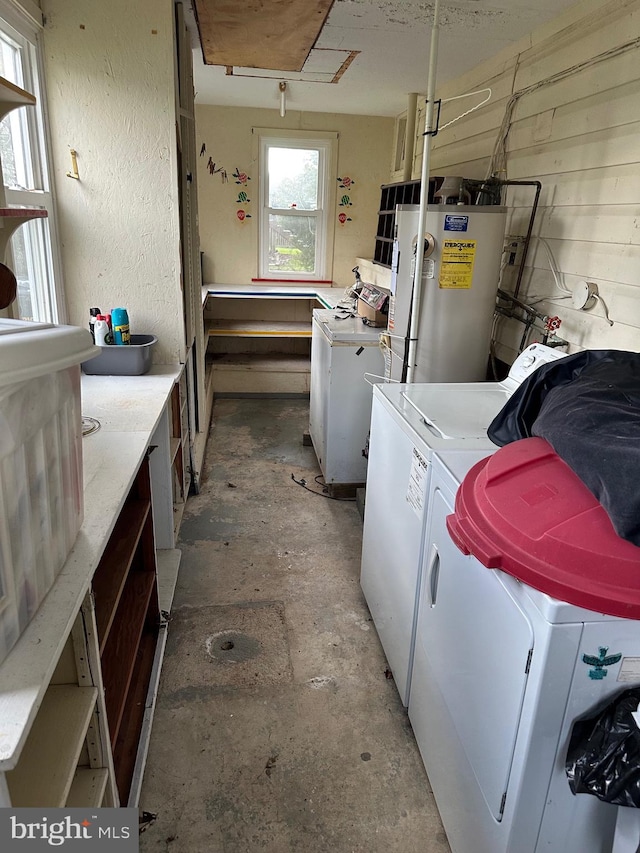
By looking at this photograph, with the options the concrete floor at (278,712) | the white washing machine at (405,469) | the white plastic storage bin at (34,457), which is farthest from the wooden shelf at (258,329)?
the white plastic storage bin at (34,457)

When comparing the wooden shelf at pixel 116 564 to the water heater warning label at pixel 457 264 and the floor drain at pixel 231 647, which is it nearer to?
the floor drain at pixel 231 647

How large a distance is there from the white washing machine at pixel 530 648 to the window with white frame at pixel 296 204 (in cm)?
462

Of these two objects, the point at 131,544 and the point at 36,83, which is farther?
the point at 36,83

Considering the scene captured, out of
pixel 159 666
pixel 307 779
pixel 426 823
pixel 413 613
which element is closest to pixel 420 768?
pixel 426 823

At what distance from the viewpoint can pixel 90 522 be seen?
1361 mm

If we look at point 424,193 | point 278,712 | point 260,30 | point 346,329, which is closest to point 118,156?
point 260,30

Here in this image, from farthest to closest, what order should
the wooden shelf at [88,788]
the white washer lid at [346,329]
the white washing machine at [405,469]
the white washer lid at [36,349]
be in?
the white washer lid at [346,329]
the white washing machine at [405,469]
the wooden shelf at [88,788]
the white washer lid at [36,349]

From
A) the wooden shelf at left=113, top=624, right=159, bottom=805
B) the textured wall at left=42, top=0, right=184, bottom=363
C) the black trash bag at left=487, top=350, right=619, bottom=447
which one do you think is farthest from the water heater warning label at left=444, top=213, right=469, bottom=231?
the wooden shelf at left=113, top=624, right=159, bottom=805

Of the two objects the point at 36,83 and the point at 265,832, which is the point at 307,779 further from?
the point at 36,83

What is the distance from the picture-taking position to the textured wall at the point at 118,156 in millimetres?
2352

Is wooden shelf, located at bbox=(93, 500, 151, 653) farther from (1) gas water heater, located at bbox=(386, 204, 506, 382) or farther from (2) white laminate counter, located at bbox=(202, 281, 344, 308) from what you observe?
(2) white laminate counter, located at bbox=(202, 281, 344, 308)

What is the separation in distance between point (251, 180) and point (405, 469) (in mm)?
4343

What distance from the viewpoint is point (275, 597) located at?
2.51 metres

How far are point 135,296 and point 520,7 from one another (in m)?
2.13
